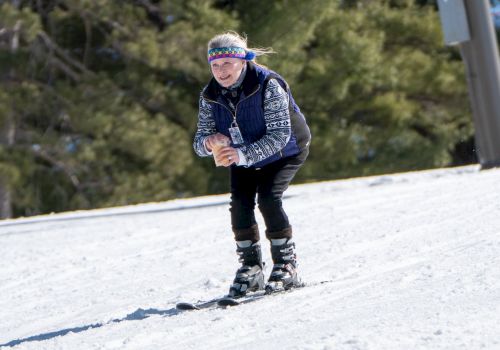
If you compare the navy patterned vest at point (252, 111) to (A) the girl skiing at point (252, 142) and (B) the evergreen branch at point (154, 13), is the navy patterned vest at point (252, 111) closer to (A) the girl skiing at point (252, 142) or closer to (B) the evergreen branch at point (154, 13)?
(A) the girl skiing at point (252, 142)

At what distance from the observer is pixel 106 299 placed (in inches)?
228

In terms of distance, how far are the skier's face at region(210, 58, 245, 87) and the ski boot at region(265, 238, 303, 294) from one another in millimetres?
800

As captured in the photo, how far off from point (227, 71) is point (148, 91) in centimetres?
1512

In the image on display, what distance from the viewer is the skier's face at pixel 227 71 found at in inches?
189

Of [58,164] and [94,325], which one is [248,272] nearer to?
[94,325]

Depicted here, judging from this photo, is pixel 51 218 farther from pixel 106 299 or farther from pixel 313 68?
pixel 313 68

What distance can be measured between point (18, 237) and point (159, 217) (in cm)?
127

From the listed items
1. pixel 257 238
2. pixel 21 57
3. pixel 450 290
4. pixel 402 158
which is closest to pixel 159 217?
pixel 257 238

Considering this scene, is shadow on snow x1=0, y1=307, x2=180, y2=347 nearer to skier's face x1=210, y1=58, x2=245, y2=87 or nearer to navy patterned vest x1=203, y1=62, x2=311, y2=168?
navy patterned vest x1=203, y1=62, x2=311, y2=168

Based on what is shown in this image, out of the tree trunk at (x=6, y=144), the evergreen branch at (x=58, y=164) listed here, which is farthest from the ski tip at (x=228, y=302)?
the evergreen branch at (x=58, y=164)

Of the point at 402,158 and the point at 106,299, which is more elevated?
the point at 106,299

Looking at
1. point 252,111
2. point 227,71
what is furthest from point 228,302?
point 227,71

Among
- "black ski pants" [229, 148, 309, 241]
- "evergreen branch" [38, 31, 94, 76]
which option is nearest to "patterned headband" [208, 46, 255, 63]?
"black ski pants" [229, 148, 309, 241]

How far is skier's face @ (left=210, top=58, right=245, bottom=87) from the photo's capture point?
4.80 meters
